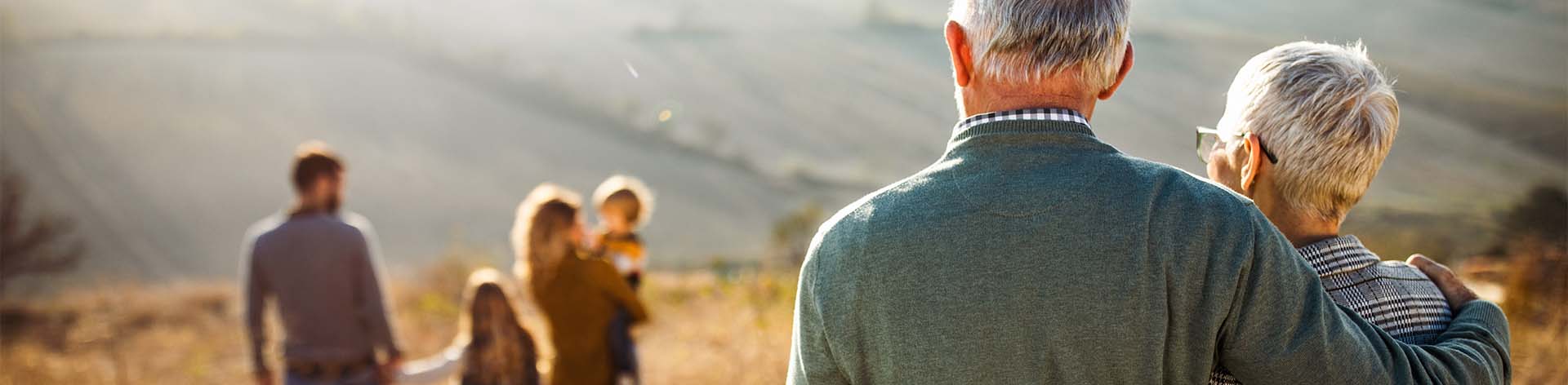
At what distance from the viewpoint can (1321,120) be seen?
1.58 metres

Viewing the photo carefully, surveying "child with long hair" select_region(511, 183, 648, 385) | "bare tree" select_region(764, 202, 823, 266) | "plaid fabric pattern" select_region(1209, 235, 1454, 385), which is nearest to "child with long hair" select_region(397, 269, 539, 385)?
"child with long hair" select_region(511, 183, 648, 385)

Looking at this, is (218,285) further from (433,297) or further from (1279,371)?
(1279,371)

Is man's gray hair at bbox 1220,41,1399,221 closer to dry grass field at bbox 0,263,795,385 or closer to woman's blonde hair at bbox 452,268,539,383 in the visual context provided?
woman's blonde hair at bbox 452,268,539,383

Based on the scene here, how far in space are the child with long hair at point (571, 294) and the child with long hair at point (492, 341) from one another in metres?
0.13

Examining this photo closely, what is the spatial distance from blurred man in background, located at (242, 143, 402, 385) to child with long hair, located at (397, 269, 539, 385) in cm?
39

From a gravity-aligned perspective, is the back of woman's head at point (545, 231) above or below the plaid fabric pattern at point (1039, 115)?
above

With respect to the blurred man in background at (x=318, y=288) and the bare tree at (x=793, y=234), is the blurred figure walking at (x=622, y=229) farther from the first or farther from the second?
the bare tree at (x=793, y=234)

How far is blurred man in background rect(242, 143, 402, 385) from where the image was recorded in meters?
4.26

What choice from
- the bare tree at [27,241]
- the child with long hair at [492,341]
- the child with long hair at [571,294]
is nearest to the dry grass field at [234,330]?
the bare tree at [27,241]

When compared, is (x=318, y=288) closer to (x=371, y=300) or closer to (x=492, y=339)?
(x=371, y=300)

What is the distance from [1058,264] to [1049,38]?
0.87ft

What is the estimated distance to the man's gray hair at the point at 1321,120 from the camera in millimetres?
1580

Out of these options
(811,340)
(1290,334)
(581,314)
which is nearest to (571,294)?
(581,314)

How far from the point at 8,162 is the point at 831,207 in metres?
11.0
